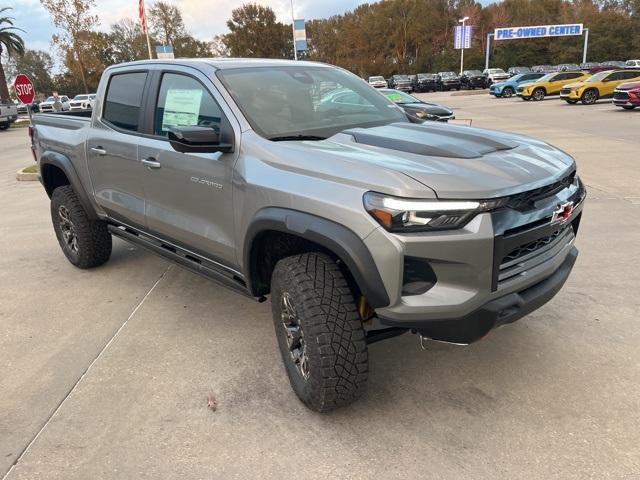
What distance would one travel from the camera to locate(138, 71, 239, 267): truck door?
308 centimetres

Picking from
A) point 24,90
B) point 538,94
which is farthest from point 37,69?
point 24,90

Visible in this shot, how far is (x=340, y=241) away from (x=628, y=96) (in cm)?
2121

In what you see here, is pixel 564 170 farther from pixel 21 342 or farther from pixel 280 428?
pixel 21 342

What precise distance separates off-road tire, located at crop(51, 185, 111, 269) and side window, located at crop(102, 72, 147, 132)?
964 millimetres

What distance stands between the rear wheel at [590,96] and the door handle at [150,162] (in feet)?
82.0

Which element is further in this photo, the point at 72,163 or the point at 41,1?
the point at 41,1

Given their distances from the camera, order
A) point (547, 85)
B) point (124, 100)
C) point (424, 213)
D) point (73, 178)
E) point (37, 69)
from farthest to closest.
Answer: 1. point (37, 69)
2. point (547, 85)
3. point (73, 178)
4. point (124, 100)
5. point (424, 213)

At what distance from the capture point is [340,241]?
2344 mm

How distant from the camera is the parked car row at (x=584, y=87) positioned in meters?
19.7

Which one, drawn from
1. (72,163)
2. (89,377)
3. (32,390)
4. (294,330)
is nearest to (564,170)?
(294,330)

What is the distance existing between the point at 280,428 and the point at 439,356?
1.17 meters

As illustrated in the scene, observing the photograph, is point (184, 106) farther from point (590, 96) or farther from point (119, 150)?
point (590, 96)

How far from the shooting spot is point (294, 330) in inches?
111

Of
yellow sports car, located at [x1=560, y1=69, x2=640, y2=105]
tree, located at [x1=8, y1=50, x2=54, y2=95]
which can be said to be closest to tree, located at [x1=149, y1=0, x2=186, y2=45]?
tree, located at [x1=8, y1=50, x2=54, y2=95]
